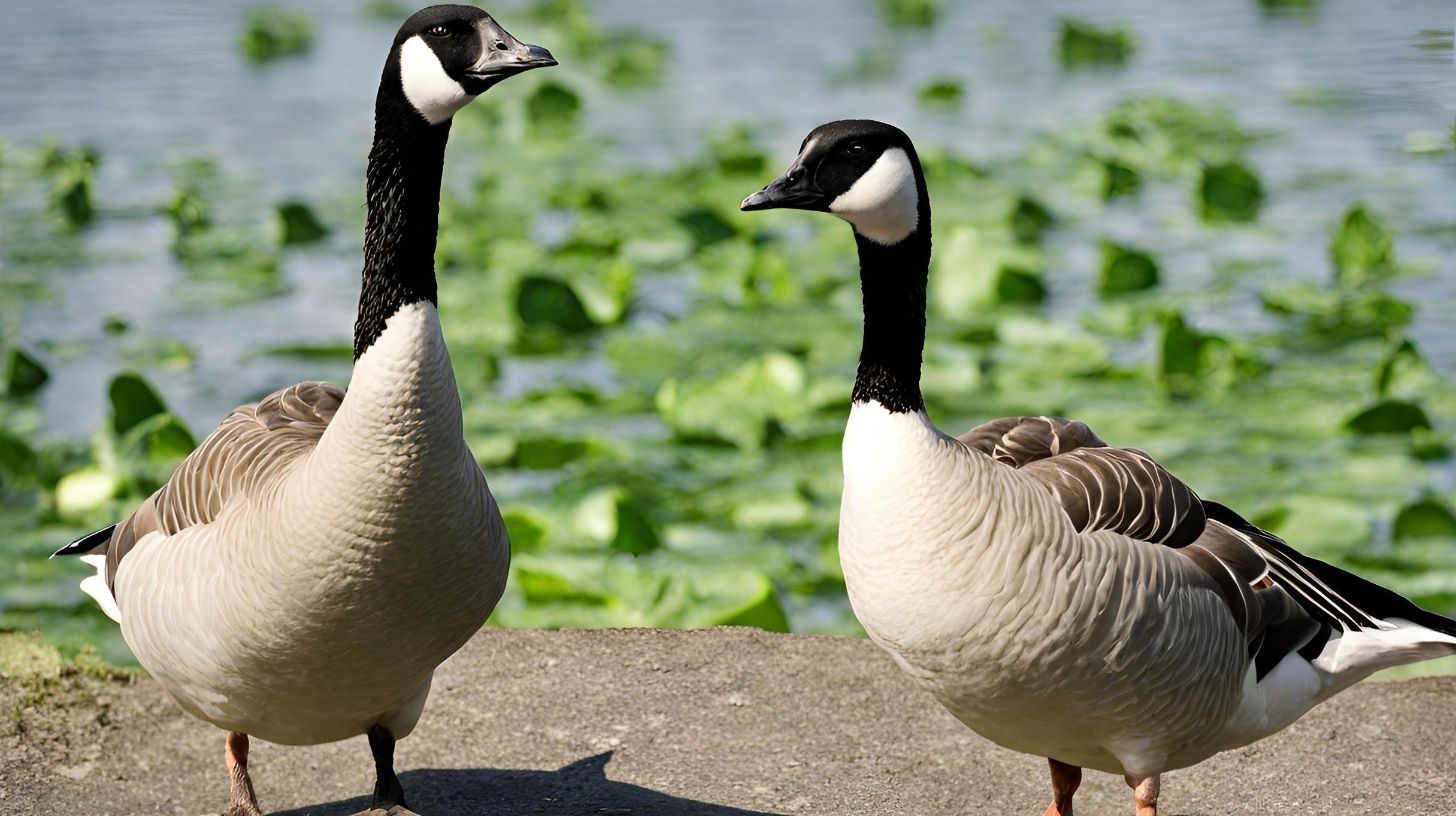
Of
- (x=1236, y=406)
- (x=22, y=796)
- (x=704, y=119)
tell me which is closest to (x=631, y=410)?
(x=1236, y=406)

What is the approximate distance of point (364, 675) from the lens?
13.6ft

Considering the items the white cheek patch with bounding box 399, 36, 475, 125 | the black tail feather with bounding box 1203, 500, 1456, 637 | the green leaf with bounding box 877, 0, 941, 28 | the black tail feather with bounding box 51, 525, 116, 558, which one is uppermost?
the white cheek patch with bounding box 399, 36, 475, 125

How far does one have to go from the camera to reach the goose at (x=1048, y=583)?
4.01 metres

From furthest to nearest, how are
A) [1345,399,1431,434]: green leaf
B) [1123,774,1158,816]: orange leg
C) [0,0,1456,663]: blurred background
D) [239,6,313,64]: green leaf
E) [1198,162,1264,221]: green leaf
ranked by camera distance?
[239,6,313,64]: green leaf → [1198,162,1264,221]: green leaf → [1345,399,1431,434]: green leaf → [0,0,1456,663]: blurred background → [1123,774,1158,816]: orange leg

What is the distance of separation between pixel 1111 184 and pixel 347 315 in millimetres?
5092

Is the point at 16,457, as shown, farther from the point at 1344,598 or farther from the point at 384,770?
the point at 1344,598

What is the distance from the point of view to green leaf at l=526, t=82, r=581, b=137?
1360 cm

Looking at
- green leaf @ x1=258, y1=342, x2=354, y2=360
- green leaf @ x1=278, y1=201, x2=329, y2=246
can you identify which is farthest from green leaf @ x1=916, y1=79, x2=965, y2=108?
green leaf @ x1=258, y1=342, x2=354, y2=360

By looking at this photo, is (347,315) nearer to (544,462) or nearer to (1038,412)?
(544,462)

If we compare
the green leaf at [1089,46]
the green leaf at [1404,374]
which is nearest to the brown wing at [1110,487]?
the green leaf at [1404,374]

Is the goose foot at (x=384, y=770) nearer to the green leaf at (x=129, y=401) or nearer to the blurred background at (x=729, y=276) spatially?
the blurred background at (x=729, y=276)

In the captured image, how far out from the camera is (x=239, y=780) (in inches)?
185

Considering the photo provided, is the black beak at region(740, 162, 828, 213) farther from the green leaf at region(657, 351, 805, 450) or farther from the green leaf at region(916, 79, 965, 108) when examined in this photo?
the green leaf at region(916, 79, 965, 108)

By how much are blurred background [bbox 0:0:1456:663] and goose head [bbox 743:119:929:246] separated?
2.02 metres
